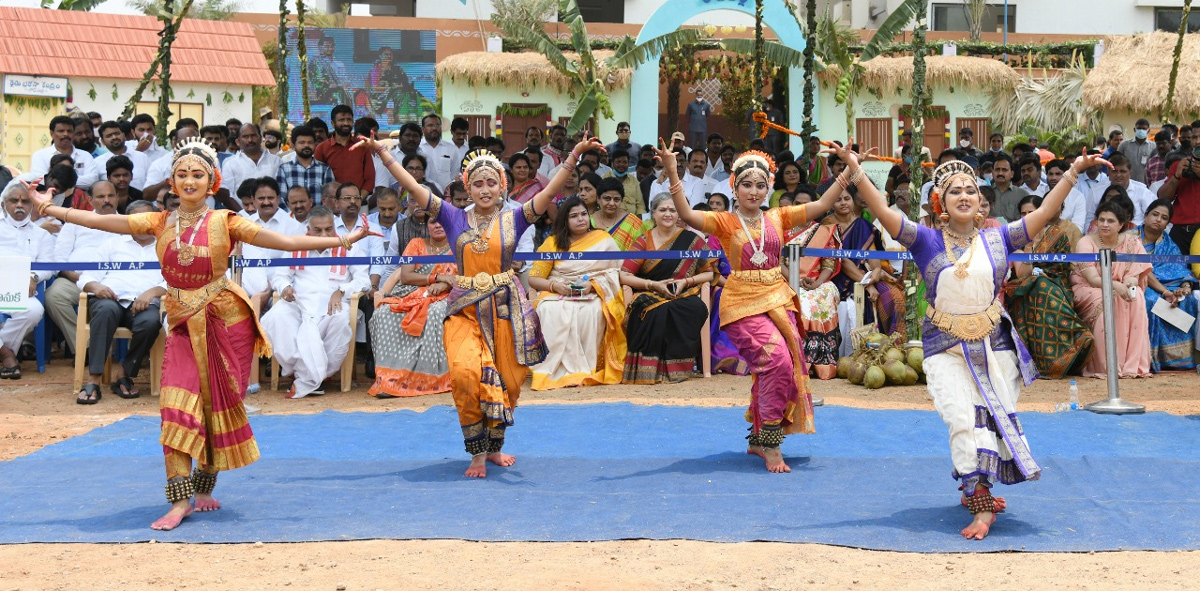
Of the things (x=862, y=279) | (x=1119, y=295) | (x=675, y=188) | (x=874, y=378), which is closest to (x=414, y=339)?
(x=874, y=378)

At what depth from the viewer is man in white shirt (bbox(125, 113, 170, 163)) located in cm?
1329

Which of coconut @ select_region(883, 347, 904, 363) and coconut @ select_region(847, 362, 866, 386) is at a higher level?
coconut @ select_region(883, 347, 904, 363)

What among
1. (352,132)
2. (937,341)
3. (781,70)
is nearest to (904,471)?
(937,341)

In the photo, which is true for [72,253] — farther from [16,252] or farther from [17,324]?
[17,324]

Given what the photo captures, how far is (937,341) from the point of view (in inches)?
235

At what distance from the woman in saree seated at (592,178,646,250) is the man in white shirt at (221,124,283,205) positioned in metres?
3.66

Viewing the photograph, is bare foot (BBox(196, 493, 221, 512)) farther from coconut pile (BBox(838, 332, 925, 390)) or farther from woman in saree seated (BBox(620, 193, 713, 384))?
coconut pile (BBox(838, 332, 925, 390))

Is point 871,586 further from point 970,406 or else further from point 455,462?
point 455,462

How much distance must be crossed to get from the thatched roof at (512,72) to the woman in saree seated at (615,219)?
1094 centimetres

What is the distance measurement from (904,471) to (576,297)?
4.51 metres

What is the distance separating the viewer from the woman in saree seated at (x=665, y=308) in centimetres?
1071

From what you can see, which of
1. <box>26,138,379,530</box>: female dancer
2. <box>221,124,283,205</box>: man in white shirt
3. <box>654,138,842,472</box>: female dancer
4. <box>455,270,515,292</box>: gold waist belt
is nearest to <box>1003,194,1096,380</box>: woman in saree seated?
<box>654,138,842,472</box>: female dancer

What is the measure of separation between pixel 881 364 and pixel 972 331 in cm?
474

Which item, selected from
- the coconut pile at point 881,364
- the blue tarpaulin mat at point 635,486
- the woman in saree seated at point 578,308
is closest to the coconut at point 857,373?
the coconut pile at point 881,364
